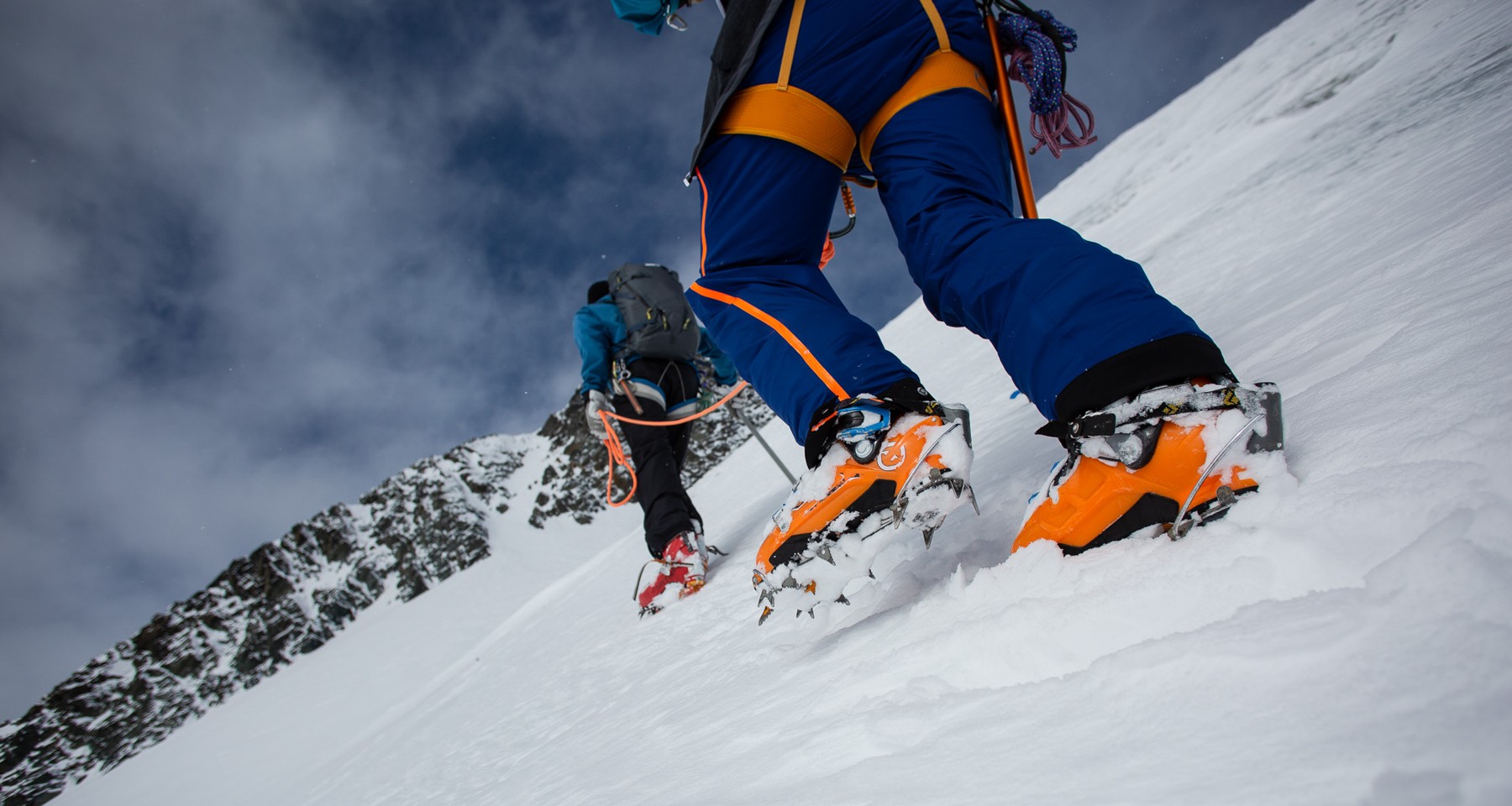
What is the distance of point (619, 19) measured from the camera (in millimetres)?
1387

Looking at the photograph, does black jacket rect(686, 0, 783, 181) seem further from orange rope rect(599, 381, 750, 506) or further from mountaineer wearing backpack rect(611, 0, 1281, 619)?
orange rope rect(599, 381, 750, 506)

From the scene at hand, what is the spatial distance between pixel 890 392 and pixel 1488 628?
66cm

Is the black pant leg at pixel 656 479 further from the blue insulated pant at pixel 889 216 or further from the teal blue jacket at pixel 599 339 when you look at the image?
the blue insulated pant at pixel 889 216

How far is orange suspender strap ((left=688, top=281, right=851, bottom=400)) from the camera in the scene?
1.01 m

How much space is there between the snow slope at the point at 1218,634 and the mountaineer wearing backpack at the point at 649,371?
557 mm

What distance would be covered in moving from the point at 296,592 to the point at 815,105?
101281mm

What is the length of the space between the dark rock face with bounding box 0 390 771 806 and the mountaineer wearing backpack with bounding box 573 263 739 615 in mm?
67452

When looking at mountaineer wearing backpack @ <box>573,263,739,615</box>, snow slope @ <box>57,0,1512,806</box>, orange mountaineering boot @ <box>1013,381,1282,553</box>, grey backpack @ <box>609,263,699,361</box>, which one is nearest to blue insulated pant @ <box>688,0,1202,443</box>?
orange mountaineering boot @ <box>1013,381,1282,553</box>

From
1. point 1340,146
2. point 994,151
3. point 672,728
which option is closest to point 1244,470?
point 994,151

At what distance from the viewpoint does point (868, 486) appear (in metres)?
0.94

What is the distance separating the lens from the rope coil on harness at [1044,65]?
4.14ft

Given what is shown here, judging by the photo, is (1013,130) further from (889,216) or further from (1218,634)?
(1218,634)

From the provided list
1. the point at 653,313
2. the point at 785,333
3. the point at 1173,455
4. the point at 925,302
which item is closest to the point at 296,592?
the point at 653,313

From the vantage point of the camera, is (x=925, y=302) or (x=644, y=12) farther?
(x=644, y=12)
